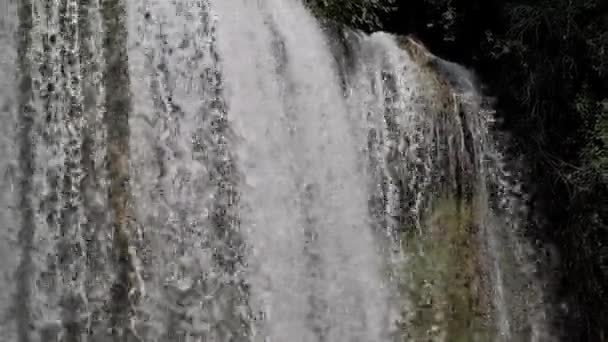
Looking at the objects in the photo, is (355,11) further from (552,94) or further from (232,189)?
(232,189)

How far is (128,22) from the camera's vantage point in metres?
5.22

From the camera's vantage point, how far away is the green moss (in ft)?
17.8

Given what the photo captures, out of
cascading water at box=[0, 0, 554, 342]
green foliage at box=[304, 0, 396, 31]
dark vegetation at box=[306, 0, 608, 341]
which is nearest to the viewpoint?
cascading water at box=[0, 0, 554, 342]

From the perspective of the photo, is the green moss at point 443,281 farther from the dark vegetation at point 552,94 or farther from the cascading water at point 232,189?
the dark vegetation at point 552,94

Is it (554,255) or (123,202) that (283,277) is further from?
(554,255)

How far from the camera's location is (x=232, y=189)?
16.8 ft

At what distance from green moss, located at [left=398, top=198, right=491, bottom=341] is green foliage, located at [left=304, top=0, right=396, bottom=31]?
3.98ft

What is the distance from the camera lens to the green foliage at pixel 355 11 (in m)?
5.53

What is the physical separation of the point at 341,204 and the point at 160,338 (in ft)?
4.24

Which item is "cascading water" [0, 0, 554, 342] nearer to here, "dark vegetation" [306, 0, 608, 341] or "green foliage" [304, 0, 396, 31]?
"green foliage" [304, 0, 396, 31]

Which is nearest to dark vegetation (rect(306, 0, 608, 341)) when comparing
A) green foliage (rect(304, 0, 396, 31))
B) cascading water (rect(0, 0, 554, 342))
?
green foliage (rect(304, 0, 396, 31))

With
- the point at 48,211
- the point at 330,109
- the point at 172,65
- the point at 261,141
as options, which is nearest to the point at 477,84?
the point at 330,109

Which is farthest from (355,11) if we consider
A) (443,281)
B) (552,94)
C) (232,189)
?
(443,281)

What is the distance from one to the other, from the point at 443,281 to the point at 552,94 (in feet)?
4.38
